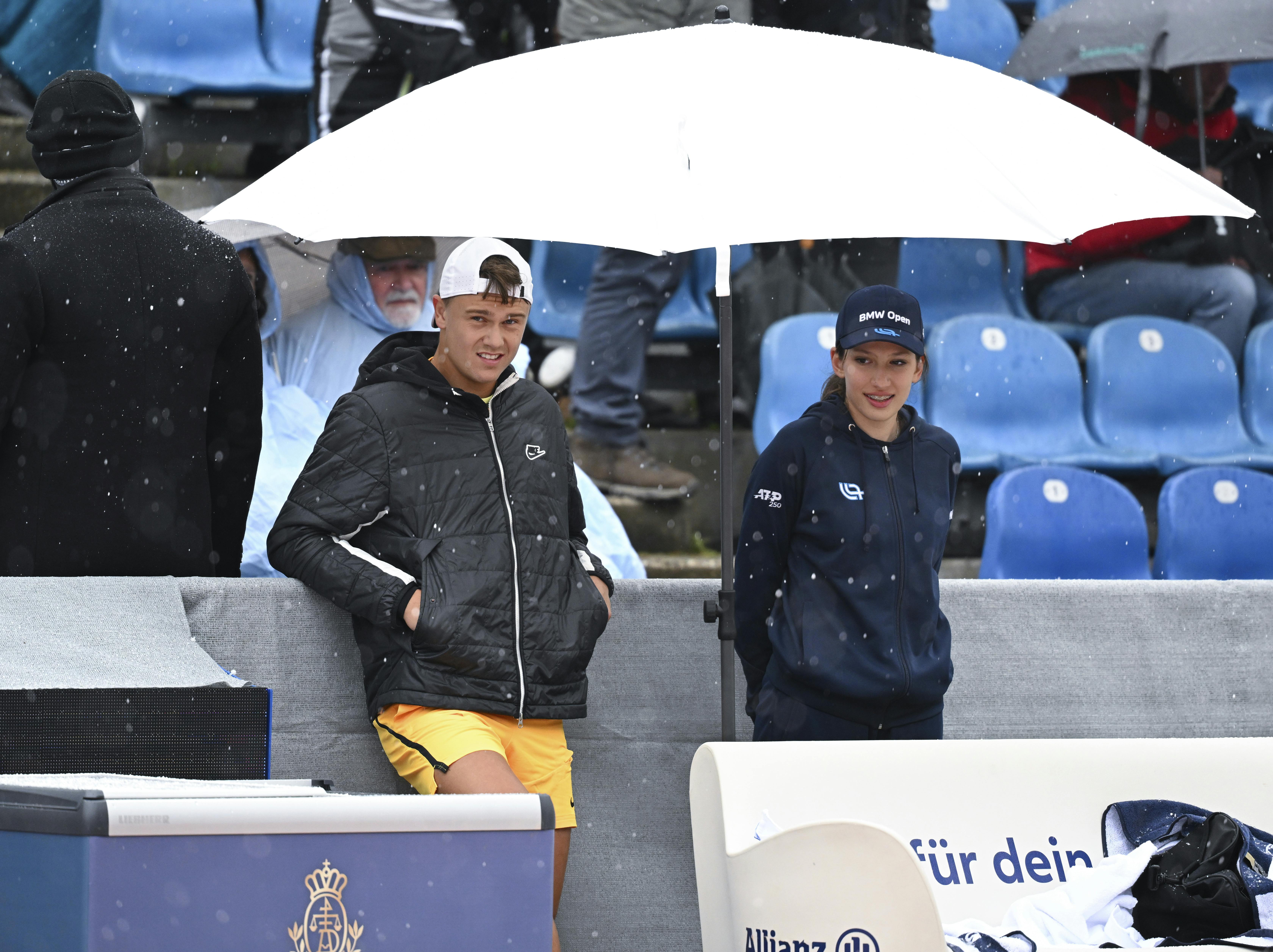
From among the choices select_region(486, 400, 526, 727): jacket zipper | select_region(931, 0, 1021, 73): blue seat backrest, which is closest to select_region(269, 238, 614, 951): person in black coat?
select_region(486, 400, 526, 727): jacket zipper

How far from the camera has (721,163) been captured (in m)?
2.87

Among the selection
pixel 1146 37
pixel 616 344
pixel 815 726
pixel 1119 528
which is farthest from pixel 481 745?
pixel 1146 37

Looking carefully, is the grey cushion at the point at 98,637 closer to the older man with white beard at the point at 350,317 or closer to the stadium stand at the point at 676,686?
the stadium stand at the point at 676,686

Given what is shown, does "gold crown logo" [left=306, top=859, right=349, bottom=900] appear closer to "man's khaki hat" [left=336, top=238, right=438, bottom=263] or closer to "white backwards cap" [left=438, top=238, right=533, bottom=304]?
"white backwards cap" [left=438, top=238, right=533, bottom=304]

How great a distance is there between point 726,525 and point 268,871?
1586 mm

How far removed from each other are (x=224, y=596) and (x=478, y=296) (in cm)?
93

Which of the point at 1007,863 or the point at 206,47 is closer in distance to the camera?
the point at 1007,863

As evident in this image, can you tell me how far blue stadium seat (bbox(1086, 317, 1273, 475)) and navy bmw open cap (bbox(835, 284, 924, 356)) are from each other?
3.61 meters

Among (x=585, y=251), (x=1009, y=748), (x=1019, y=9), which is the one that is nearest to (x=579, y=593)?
(x=1009, y=748)

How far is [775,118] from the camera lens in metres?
2.93

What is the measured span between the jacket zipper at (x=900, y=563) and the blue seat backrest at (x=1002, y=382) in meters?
3.18

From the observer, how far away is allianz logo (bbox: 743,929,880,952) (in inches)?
89.4

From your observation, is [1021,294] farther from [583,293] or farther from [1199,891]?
[1199,891]

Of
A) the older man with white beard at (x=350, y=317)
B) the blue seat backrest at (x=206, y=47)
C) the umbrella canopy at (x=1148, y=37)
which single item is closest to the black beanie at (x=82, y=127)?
the older man with white beard at (x=350, y=317)
